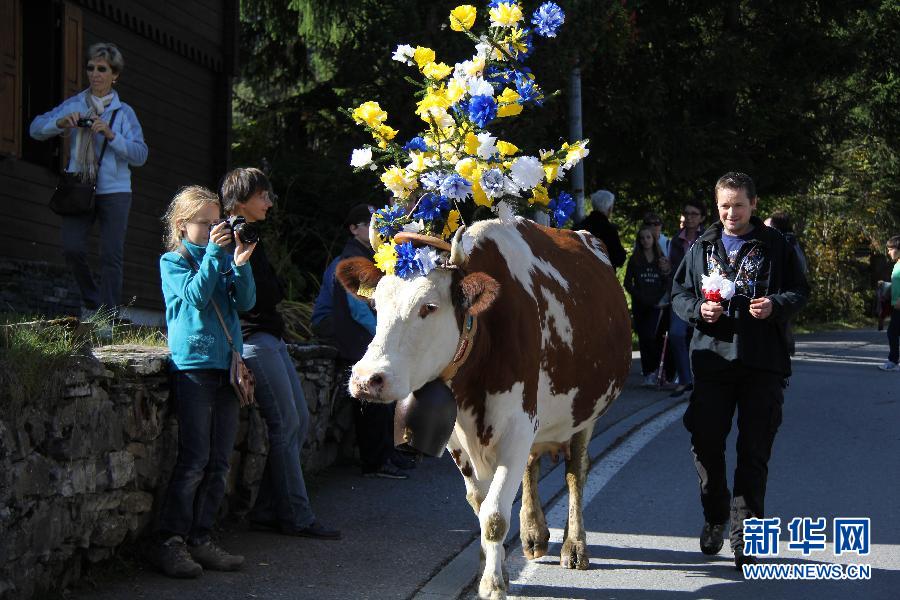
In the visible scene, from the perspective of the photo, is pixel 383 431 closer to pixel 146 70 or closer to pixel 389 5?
pixel 146 70

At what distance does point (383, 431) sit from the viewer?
9383mm

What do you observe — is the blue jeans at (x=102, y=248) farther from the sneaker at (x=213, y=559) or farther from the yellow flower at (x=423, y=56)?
the yellow flower at (x=423, y=56)

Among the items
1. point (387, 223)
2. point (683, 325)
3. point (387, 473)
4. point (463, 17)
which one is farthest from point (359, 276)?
point (683, 325)

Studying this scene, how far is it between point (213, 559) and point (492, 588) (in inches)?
Answer: 60.2

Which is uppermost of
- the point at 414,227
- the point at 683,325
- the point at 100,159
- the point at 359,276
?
the point at 100,159

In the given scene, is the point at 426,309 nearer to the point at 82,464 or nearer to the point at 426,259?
the point at 426,259

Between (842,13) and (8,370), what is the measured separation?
77.8 ft

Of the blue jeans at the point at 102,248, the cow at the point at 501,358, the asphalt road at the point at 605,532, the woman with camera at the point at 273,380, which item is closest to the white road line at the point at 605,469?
the asphalt road at the point at 605,532

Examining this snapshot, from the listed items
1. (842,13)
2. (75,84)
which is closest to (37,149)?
(75,84)

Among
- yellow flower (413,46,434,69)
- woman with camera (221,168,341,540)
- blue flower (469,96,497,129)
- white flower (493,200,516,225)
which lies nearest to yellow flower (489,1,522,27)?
yellow flower (413,46,434,69)

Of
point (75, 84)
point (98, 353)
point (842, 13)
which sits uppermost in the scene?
point (842, 13)

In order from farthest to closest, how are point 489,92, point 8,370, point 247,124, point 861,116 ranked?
1. point 861,116
2. point 247,124
3. point 489,92
4. point 8,370

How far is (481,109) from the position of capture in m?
6.62

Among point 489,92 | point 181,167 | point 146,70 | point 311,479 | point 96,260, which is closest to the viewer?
point 489,92
